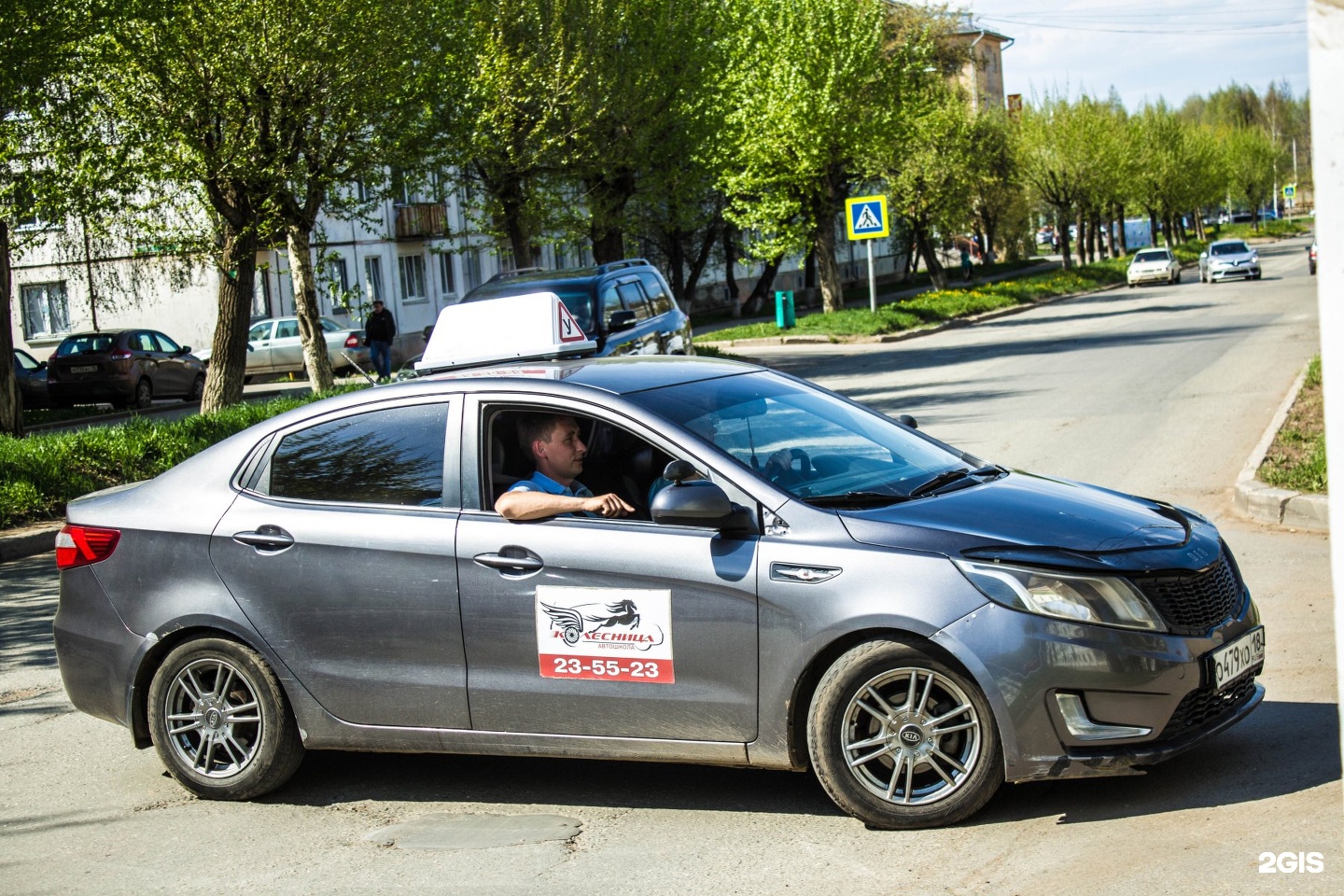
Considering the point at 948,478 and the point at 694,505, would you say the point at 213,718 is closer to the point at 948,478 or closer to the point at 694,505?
the point at 694,505

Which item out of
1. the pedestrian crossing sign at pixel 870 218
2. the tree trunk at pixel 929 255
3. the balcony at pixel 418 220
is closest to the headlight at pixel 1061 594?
the pedestrian crossing sign at pixel 870 218

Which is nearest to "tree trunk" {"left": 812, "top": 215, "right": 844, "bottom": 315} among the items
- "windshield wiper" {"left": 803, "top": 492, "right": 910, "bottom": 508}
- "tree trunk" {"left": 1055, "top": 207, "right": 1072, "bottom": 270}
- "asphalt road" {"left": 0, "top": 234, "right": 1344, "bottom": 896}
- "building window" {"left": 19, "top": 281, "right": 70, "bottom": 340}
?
"building window" {"left": 19, "top": 281, "right": 70, "bottom": 340}

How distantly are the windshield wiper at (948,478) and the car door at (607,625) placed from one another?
29.1 inches

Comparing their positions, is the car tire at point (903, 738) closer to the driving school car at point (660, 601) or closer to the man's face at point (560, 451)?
the driving school car at point (660, 601)

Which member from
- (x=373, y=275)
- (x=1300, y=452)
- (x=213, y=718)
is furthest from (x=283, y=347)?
(x=213, y=718)

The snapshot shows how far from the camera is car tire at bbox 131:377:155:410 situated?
32062 millimetres

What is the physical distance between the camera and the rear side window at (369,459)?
5.50 metres

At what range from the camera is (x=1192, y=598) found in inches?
189

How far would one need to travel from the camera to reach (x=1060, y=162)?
66438 mm

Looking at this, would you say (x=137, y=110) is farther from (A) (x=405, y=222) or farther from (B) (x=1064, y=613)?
(A) (x=405, y=222)

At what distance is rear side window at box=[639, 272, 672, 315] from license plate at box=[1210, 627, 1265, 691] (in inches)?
553

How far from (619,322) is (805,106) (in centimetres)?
2163

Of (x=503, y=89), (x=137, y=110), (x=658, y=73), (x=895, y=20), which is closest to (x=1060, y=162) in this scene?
(x=895, y=20)

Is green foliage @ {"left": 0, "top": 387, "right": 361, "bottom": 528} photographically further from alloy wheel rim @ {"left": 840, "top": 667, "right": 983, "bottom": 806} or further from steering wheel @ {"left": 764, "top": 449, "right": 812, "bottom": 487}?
alloy wheel rim @ {"left": 840, "top": 667, "right": 983, "bottom": 806}
